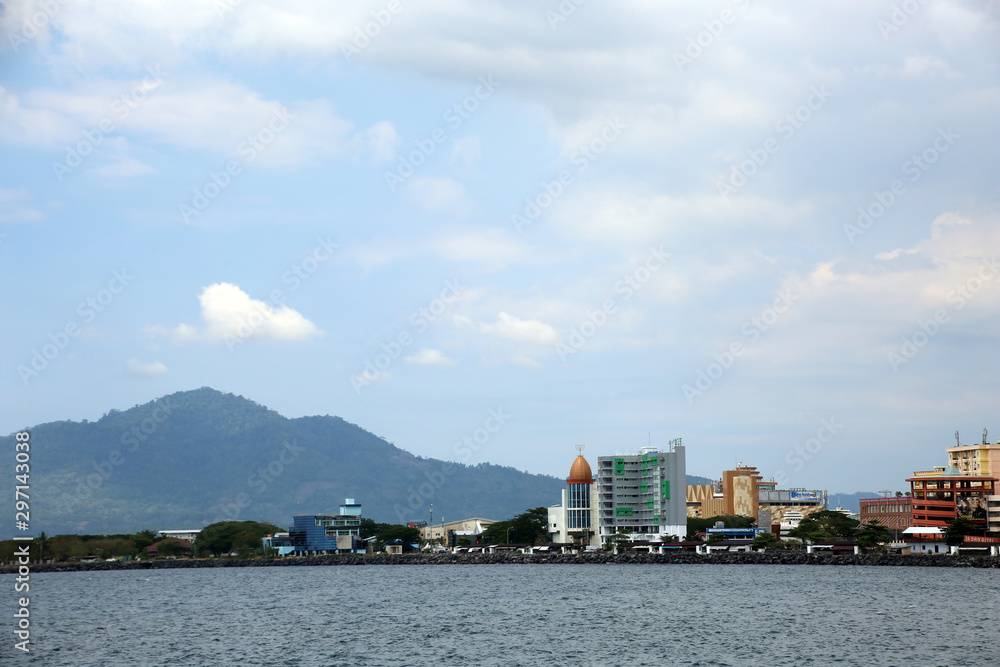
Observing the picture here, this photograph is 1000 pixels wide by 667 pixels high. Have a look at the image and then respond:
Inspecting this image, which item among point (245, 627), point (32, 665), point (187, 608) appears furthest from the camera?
point (187, 608)

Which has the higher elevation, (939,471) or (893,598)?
(939,471)

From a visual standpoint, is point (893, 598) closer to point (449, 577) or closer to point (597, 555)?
point (449, 577)

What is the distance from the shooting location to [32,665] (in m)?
53.9

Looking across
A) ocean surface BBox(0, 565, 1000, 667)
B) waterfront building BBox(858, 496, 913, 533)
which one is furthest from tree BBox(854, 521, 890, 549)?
ocean surface BBox(0, 565, 1000, 667)

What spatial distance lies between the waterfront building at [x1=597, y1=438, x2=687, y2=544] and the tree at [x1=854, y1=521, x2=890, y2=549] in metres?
32.2

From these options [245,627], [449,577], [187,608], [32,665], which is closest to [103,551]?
[449,577]

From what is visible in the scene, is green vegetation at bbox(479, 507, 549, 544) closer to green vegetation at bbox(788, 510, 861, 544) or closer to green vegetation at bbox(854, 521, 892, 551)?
green vegetation at bbox(788, 510, 861, 544)

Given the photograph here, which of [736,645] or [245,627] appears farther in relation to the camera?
[245,627]

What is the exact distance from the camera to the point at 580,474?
182250 millimetres

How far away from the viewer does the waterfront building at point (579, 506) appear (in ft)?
587

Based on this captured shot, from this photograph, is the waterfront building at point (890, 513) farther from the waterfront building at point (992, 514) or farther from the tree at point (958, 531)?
the tree at point (958, 531)

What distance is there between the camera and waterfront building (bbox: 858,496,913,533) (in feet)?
538

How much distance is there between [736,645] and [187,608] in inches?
2131

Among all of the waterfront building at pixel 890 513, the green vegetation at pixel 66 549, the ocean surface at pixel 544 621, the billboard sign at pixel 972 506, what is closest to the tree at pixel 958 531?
the billboard sign at pixel 972 506
